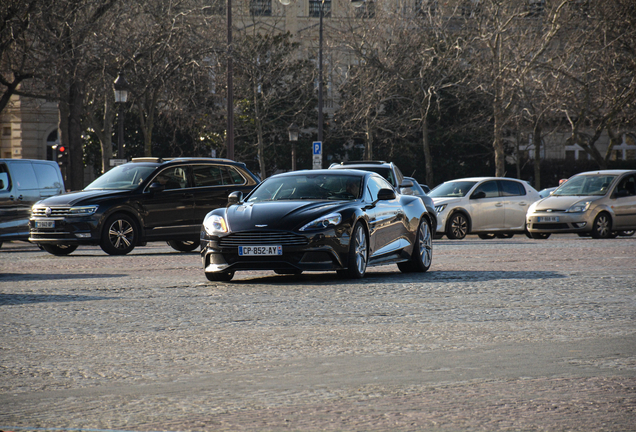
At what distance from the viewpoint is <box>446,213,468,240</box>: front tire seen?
25.7 metres

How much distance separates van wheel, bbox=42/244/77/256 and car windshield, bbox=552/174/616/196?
12.6m

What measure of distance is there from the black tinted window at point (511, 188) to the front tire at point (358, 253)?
47.0ft

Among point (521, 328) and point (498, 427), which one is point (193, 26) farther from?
point (498, 427)

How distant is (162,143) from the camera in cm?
5391

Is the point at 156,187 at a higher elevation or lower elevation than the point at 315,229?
higher

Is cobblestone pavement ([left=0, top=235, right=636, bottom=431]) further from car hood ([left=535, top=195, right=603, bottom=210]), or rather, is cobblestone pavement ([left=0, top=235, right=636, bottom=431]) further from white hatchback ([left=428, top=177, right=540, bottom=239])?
white hatchback ([left=428, top=177, right=540, bottom=239])

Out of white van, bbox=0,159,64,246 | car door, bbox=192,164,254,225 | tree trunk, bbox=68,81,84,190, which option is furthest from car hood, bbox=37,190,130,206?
tree trunk, bbox=68,81,84,190

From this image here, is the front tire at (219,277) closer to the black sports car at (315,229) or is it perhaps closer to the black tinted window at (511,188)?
the black sports car at (315,229)

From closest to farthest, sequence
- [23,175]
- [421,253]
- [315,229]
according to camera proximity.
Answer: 1. [315,229]
2. [421,253]
3. [23,175]

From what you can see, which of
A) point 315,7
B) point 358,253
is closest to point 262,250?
point 358,253

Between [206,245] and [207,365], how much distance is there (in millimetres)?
5830

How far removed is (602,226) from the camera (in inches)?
975

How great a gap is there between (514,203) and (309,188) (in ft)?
46.2

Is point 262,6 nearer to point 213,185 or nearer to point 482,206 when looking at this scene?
point 482,206
